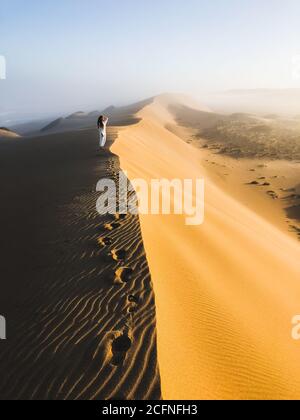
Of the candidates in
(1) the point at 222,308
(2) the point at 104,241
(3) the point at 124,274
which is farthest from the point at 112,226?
(1) the point at 222,308

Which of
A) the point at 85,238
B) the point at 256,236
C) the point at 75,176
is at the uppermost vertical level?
the point at 75,176

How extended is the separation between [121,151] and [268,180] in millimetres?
8729

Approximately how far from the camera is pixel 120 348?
14.1 ft

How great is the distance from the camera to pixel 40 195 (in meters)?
11.1

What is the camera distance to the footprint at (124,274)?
18.8 ft

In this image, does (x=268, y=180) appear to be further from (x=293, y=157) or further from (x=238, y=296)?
(x=238, y=296)

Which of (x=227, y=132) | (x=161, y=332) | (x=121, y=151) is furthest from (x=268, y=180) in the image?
(x=227, y=132)

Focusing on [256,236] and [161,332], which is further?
[256,236]

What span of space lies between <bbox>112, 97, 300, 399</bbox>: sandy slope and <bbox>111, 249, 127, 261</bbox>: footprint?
1.54ft

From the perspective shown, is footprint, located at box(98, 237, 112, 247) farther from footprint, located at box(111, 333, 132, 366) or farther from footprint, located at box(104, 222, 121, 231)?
footprint, located at box(111, 333, 132, 366)

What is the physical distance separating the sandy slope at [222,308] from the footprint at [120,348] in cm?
42

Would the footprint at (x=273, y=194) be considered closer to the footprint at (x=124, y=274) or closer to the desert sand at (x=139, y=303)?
the desert sand at (x=139, y=303)

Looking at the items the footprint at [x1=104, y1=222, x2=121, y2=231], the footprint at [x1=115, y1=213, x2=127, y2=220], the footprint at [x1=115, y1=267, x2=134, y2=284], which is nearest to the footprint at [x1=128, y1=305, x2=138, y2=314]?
the footprint at [x1=115, y1=267, x2=134, y2=284]
